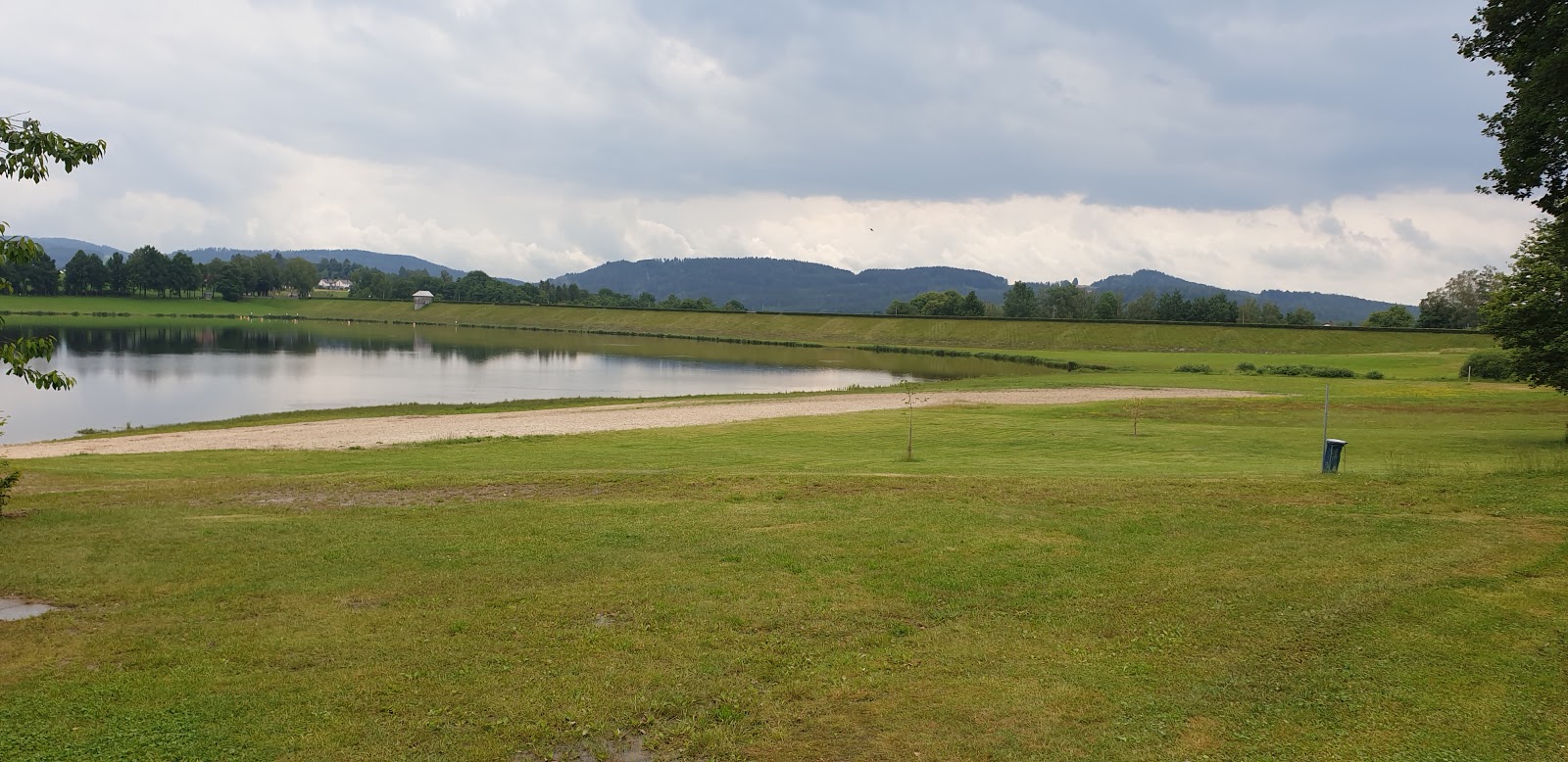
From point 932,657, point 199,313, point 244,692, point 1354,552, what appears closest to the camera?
point 244,692

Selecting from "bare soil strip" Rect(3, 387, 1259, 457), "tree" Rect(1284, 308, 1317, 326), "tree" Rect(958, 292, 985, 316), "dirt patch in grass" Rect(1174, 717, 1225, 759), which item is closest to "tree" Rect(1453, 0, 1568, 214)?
"dirt patch in grass" Rect(1174, 717, 1225, 759)

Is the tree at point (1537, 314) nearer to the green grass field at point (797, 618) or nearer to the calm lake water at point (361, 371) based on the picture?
the green grass field at point (797, 618)

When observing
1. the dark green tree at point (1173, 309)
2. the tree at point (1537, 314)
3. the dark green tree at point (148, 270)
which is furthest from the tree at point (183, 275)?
the tree at point (1537, 314)

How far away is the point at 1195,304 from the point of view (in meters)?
168

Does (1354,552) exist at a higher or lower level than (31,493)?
higher

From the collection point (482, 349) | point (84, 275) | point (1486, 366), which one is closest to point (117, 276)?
point (84, 275)

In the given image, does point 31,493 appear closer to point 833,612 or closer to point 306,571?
point 306,571

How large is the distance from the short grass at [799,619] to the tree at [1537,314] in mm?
9304

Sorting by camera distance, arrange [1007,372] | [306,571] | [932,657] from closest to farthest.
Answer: [932,657] → [306,571] → [1007,372]

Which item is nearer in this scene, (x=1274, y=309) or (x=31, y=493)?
(x=31, y=493)

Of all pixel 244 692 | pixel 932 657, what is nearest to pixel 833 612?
pixel 932 657

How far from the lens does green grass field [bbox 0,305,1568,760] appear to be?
677cm

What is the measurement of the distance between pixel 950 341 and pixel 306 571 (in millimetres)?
117065

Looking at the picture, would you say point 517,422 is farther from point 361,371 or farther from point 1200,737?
point 361,371
